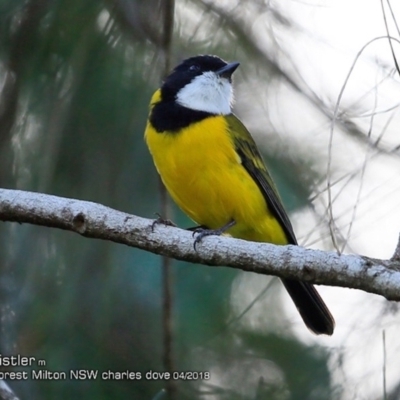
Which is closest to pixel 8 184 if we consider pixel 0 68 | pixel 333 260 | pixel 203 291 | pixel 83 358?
pixel 0 68

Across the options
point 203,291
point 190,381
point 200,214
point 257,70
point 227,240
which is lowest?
point 190,381

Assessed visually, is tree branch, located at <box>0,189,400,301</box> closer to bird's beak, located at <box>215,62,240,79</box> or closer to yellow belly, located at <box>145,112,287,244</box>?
yellow belly, located at <box>145,112,287,244</box>

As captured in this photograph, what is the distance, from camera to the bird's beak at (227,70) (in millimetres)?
3533

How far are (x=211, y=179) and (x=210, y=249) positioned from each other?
3.47 feet

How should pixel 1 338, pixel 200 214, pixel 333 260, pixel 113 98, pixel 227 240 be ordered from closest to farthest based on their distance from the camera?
pixel 333 260 < pixel 227 240 < pixel 1 338 < pixel 113 98 < pixel 200 214

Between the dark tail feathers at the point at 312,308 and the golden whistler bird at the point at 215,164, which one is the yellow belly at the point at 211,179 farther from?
the dark tail feathers at the point at 312,308

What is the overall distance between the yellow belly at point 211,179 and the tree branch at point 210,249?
0.90m

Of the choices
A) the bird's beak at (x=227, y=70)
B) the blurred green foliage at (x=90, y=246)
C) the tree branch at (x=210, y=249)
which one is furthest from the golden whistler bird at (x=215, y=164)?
the tree branch at (x=210, y=249)

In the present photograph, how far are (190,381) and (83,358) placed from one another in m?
0.48

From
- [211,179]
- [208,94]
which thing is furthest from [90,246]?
[208,94]

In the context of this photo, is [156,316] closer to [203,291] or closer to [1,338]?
[203,291]

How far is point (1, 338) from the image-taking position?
3107 mm

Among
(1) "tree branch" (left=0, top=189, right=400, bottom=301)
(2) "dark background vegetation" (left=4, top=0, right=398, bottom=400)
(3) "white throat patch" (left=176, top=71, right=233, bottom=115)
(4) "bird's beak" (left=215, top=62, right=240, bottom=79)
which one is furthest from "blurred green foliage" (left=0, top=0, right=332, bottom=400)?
(1) "tree branch" (left=0, top=189, right=400, bottom=301)

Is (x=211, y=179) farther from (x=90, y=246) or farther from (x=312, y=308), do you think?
(x=312, y=308)
